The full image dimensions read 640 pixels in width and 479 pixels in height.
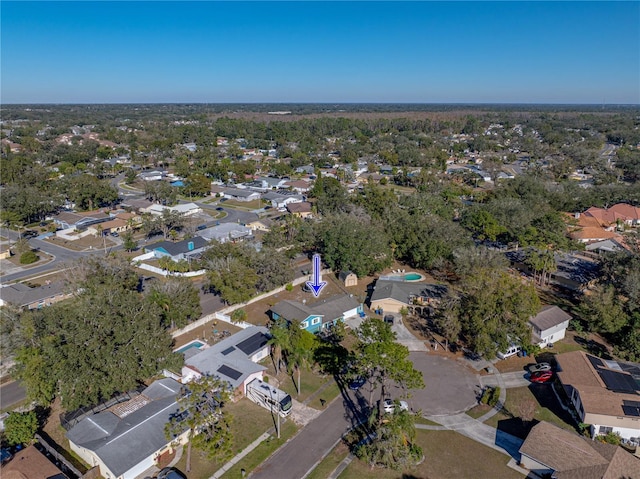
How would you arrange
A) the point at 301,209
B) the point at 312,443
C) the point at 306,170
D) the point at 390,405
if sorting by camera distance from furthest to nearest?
the point at 306,170 < the point at 301,209 < the point at 390,405 < the point at 312,443

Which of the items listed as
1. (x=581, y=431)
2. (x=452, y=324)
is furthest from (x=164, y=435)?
(x=581, y=431)

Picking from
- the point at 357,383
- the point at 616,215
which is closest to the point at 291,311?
the point at 357,383

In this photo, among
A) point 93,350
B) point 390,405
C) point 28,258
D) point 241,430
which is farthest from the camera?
point 28,258

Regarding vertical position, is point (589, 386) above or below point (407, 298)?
above

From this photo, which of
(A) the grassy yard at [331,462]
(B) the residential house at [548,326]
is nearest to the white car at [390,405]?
(A) the grassy yard at [331,462]

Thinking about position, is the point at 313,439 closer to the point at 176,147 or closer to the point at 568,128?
the point at 176,147

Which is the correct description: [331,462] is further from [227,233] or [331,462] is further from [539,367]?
[227,233]
